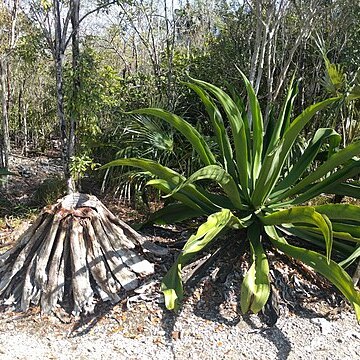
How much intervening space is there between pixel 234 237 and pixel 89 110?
2.13 metres

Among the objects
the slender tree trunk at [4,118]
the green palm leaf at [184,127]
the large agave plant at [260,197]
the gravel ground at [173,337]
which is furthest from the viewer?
the slender tree trunk at [4,118]

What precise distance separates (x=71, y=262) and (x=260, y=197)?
137 centimetres

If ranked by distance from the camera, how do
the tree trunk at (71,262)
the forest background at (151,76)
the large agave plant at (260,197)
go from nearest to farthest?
the large agave plant at (260,197) < the tree trunk at (71,262) < the forest background at (151,76)

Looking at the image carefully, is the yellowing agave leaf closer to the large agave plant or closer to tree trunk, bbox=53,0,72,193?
the large agave plant

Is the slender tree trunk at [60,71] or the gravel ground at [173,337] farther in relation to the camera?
the slender tree trunk at [60,71]

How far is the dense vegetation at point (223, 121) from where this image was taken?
Result: 2.91m

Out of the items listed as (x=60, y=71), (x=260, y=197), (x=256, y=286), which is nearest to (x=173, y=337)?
(x=256, y=286)

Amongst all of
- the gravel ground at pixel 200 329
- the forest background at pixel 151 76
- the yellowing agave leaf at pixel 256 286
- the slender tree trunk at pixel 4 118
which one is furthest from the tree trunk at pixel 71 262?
the slender tree trunk at pixel 4 118

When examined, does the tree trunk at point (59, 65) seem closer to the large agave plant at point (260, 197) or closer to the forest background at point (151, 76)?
the forest background at point (151, 76)

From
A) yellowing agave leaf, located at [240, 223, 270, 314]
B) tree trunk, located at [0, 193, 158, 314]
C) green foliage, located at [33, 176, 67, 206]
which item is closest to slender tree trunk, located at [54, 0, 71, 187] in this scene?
green foliage, located at [33, 176, 67, 206]

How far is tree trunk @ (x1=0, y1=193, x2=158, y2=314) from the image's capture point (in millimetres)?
2771

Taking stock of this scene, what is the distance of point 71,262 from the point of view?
2.84 m

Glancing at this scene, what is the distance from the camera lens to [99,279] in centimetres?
283

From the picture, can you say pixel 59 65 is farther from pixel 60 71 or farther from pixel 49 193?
pixel 49 193
